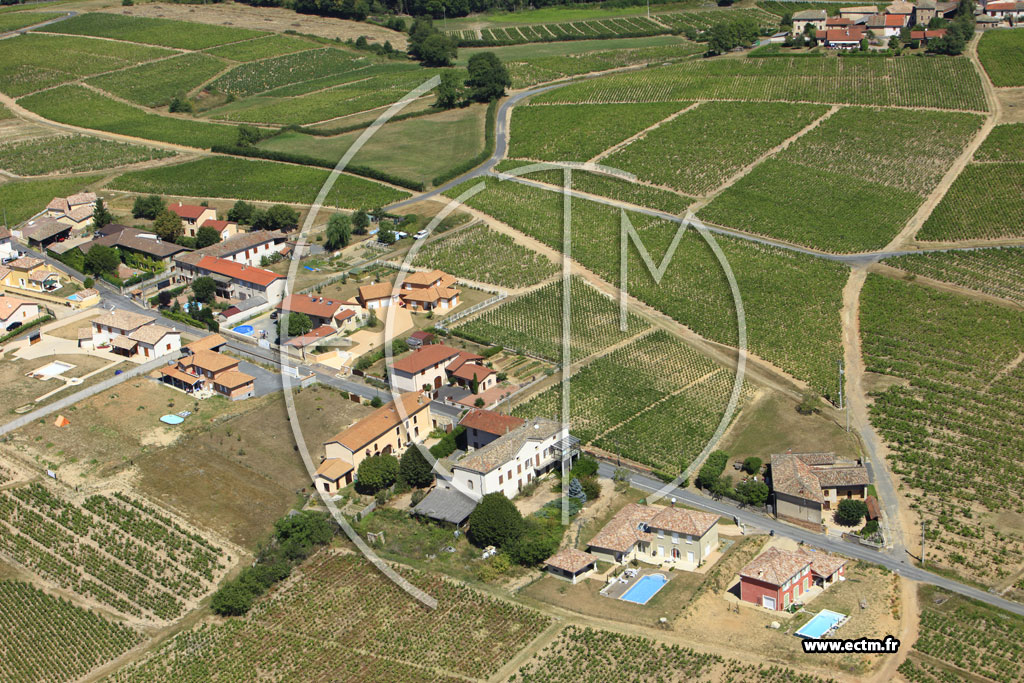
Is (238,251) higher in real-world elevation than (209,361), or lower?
higher

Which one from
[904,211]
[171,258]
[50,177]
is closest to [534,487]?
[171,258]

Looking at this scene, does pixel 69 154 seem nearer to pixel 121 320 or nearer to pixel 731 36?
pixel 121 320

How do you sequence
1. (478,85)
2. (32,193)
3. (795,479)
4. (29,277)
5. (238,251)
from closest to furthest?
1. (795,479)
2. (29,277)
3. (238,251)
4. (32,193)
5. (478,85)

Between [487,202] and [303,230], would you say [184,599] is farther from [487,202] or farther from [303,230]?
[487,202]

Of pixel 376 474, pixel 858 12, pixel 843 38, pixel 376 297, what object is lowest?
pixel 376 474

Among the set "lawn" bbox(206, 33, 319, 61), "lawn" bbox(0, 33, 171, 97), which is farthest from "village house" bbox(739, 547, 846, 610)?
"lawn" bbox(206, 33, 319, 61)

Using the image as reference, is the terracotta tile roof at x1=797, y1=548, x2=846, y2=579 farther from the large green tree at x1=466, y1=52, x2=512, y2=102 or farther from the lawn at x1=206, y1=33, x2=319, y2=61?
the lawn at x1=206, y1=33, x2=319, y2=61

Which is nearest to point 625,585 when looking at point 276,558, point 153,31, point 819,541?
point 819,541
